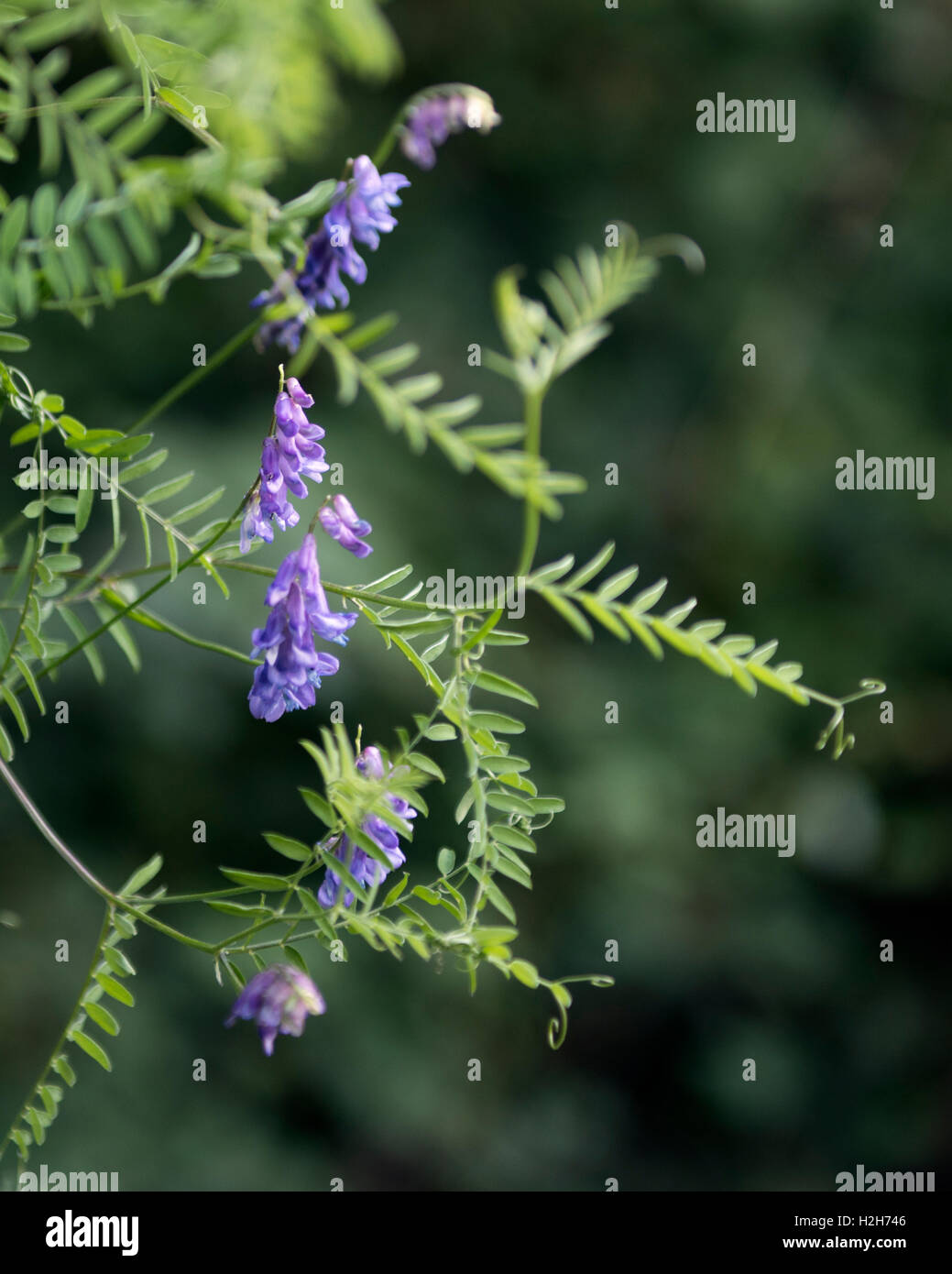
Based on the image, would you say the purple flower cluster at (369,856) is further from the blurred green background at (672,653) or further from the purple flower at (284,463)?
the blurred green background at (672,653)

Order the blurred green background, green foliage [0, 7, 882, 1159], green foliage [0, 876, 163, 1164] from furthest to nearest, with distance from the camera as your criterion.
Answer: the blurred green background, green foliage [0, 876, 163, 1164], green foliage [0, 7, 882, 1159]

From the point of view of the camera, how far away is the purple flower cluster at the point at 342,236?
473 mm

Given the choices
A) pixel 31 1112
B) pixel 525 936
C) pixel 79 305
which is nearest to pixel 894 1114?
pixel 525 936

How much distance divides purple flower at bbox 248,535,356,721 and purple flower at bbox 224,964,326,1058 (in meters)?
0.10

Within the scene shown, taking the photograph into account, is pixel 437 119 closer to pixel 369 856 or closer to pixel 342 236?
pixel 342 236

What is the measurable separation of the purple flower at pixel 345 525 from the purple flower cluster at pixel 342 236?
76 millimetres

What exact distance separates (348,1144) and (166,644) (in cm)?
94

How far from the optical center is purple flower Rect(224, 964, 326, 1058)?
48 cm

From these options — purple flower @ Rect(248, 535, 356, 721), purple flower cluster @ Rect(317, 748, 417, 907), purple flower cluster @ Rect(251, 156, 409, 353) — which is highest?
purple flower cluster @ Rect(251, 156, 409, 353)

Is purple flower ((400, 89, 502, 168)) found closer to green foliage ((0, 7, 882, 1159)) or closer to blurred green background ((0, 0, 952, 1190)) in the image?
green foliage ((0, 7, 882, 1159))

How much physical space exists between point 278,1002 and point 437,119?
34cm

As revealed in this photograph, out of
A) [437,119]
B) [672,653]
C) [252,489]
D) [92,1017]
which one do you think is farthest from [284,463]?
[672,653]

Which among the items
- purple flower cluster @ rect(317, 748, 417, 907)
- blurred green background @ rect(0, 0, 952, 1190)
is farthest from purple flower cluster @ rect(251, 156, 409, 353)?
blurred green background @ rect(0, 0, 952, 1190)

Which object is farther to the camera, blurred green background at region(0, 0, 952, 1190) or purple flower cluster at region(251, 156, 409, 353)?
blurred green background at region(0, 0, 952, 1190)
